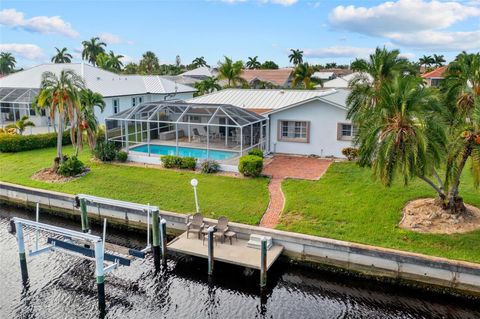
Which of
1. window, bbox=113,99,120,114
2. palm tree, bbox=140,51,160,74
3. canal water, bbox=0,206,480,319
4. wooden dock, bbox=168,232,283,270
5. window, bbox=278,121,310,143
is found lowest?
canal water, bbox=0,206,480,319

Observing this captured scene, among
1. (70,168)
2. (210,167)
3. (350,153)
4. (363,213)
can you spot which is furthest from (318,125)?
(70,168)

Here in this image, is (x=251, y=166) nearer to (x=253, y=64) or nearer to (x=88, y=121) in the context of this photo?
(x=88, y=121)

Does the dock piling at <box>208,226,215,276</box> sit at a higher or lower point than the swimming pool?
lower

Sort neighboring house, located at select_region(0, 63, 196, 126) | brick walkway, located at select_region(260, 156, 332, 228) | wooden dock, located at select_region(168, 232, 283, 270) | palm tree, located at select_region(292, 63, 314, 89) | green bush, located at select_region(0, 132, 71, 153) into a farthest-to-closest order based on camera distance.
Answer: palm tree, located at select_region(292, 63, 314, 89), neighboring house, located at select_region(0, 63, 196, 126), green bush, located at select_region(0, 132, 71, 153), brick walkway, located at select_region(260, 156, 332, 228), wooden dock, located at select_region(168, 232, 283, 270)

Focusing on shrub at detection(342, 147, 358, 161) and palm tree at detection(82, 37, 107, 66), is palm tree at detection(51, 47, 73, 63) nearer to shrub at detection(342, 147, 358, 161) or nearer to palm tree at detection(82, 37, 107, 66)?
palm tree at detection(82, 37, 107, 66)

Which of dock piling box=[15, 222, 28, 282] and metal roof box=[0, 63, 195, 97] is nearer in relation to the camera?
dock piling box=[15, 222, 28, 282]

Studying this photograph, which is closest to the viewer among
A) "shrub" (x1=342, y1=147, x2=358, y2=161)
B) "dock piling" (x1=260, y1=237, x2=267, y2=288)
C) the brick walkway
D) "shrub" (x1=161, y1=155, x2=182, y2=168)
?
"dock piling" (x1=260, y1=237, x2=267, y2=288)

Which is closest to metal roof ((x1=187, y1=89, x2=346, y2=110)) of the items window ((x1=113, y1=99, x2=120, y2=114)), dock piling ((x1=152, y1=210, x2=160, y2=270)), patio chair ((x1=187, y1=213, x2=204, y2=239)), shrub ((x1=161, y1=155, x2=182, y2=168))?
shrub ((x1=161, y1=155, x2=182, y2=168))
